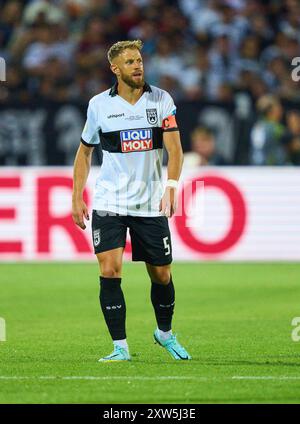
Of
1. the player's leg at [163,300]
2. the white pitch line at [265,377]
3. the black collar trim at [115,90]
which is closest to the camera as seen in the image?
the white pitch line at [265,377]

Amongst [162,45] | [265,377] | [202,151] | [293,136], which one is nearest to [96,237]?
[265,377]

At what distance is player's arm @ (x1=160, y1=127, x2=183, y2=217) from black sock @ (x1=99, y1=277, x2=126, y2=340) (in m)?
0.64

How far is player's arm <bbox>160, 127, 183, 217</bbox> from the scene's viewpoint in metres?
8.78

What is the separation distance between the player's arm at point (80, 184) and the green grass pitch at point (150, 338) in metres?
1.06

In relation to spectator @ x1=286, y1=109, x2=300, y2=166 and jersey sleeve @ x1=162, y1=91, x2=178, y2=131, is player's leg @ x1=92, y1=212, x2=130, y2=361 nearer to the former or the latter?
jersey sleeve @ x1=162, y1=91, x2=178, y2=131

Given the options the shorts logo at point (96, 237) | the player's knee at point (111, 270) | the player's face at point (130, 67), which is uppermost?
the player's face at point (130, 67)

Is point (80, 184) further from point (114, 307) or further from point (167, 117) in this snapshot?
point (114, 307)

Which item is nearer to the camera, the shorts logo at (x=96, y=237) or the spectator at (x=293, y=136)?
the shorts logo at (x=96, y=237)

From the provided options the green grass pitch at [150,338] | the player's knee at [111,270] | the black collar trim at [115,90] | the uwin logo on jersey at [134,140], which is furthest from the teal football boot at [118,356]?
the black collar trim at [115,90]

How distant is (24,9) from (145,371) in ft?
43.4

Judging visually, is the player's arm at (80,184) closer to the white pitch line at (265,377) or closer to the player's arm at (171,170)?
the player's arm at (171,170)

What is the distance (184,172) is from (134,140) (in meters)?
8.65

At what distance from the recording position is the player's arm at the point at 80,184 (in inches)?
352

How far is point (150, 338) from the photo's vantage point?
10.5m
